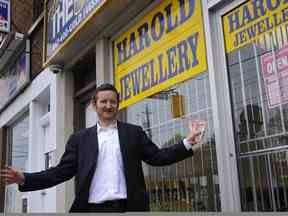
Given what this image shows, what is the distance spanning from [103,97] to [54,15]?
3.79 meters

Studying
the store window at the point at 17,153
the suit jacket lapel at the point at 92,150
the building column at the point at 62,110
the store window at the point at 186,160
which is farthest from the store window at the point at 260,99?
the store window at the point at 17,153

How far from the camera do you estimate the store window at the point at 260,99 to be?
259cm

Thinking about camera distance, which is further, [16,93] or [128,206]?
[16,93]

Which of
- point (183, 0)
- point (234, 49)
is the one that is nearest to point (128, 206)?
point (234, 49)

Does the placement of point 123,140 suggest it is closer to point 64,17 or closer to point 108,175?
point 108,175

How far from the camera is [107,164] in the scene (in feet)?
7.47

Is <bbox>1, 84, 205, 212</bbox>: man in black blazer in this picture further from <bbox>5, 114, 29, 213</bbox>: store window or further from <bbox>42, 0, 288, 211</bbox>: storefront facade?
<bbox>5, 114, 29, 213</bbox>: store window

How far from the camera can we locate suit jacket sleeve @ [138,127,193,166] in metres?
2.30

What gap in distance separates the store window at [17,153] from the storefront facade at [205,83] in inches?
141

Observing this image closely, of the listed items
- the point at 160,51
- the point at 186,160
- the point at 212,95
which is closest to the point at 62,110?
the point at 160,51

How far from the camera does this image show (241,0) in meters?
2.96

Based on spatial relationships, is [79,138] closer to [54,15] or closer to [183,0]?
[183,0]

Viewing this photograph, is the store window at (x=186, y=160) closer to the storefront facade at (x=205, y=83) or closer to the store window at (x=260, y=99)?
the storefront facade at (x=205, y=83)

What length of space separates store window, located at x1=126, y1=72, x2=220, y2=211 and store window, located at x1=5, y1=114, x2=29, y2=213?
4537 millimetres
